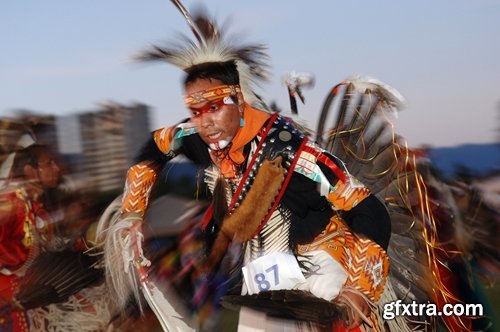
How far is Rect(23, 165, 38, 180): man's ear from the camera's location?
13.4 ft

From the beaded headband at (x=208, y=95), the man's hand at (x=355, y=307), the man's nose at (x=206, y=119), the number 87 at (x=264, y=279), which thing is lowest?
the number 87 at (x=264, y=279)

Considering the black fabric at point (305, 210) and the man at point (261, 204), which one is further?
the black fabric at point (305, 210)

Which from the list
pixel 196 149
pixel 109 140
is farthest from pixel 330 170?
pixel 109 140

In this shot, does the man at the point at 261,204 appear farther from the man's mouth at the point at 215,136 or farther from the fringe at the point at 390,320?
the fringe at the point at 390,320

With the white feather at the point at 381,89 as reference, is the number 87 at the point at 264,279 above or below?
below

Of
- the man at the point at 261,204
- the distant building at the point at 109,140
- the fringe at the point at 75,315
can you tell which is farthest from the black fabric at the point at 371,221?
the distant building at the point at 109,140

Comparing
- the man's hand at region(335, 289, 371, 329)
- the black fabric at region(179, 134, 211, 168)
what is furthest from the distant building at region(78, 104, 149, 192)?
the man's hand at region(335, 289, 371, 329)

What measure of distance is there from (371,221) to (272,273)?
0.48 meters

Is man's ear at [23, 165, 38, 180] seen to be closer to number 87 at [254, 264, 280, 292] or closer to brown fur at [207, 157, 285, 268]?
brown fur at [207, 157, 285, 268]

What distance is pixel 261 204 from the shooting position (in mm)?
3033

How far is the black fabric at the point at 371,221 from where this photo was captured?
9.23ft

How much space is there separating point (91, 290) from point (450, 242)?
2.00m

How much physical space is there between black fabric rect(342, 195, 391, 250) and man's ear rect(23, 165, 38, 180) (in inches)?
81.6

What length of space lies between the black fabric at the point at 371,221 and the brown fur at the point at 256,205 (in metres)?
0.35
